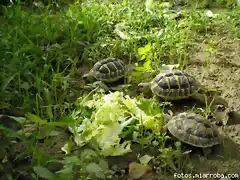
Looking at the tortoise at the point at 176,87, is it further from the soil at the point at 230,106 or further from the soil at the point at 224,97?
the soil at the point at 230,106

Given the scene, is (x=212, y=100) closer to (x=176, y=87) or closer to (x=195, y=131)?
(x=176, y=87)

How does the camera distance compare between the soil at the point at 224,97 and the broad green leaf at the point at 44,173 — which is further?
the soil at the point at 224,97

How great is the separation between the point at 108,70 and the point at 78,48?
2.48 feet

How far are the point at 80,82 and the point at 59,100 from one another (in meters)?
0.47

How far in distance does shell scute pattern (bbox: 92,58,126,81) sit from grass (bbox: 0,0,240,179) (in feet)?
0.60

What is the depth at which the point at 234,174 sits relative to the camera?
336cm

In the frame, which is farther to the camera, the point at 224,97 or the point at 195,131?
the point at 224,97

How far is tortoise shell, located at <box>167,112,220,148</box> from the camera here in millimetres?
3479

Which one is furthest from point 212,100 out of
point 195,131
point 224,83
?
point 195,131

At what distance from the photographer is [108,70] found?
450 centimetres

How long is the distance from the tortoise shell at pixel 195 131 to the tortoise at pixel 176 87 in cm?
50

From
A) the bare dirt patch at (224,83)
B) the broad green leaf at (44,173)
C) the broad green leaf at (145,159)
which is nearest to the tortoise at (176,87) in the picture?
the bare dirt patch at (224,83)

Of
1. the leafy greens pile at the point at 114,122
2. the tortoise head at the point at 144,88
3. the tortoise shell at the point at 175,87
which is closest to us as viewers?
the leafy greens pile at the point at 114,122

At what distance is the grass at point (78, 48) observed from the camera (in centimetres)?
350
